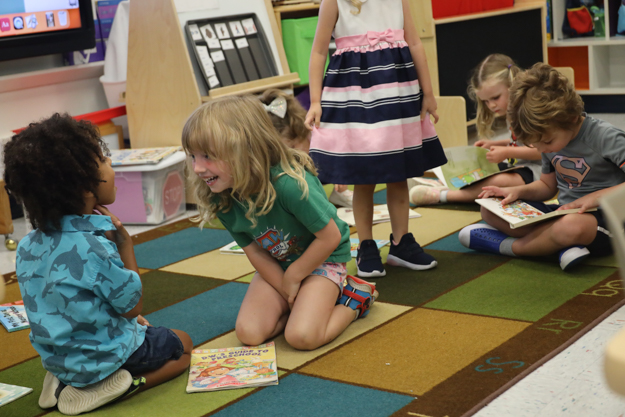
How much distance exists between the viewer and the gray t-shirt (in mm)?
1638

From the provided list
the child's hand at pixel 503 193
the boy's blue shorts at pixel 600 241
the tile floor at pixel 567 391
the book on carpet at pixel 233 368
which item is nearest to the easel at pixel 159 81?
the child's hand at pixel 503 193

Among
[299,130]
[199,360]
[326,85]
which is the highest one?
[326,85]

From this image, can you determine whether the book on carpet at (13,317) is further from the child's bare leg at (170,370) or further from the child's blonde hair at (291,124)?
the child's blonde hair at (291,124)

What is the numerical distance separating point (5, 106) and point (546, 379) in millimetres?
2634

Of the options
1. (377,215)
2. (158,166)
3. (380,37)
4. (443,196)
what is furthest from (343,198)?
(380,37)

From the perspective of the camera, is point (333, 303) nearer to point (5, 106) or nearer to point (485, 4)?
point (5, 106)

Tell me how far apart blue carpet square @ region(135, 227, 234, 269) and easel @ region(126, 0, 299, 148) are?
1.75 ft

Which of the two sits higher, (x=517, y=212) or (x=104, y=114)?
(x=104, y=114)

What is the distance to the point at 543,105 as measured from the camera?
163 cm

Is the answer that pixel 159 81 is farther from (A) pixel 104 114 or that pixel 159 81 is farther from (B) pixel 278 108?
(B) pixel 278 108

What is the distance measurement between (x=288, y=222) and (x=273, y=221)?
33mm

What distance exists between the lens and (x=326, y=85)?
176cm

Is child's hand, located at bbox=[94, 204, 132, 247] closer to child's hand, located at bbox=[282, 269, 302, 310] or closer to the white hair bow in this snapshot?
child's hand, located at bbox=[282, 269, 302, 310]

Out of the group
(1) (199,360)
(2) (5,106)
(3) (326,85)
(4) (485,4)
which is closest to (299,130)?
(3) (326,85)
